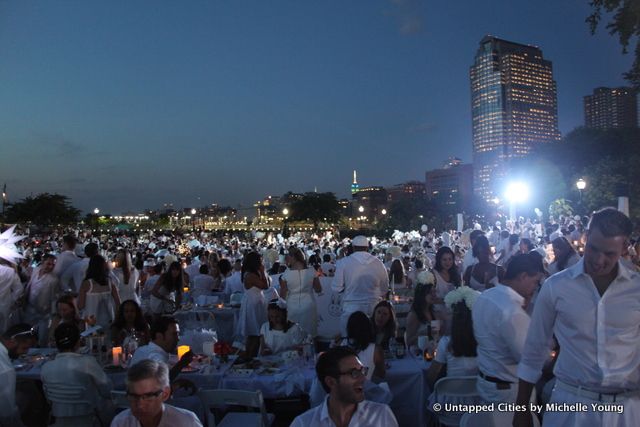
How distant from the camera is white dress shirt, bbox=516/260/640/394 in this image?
2.40 meters

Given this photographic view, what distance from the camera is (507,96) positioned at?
509 ft

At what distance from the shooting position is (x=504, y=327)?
3.41 meters

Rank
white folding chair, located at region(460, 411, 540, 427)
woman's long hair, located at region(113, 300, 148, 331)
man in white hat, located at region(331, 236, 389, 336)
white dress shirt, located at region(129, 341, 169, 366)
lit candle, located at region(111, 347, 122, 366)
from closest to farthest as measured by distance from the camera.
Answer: white folding chair, located at region(460, 411, 540, 427)
white dress shirt, located at region(129, 341, 169, 366)
lit candle, located at region(111, 347, 122, 366)
woman's long hair, located at region(113, 300, 148, 331)
man in white hat, located at region(331, 236, 389, 336)

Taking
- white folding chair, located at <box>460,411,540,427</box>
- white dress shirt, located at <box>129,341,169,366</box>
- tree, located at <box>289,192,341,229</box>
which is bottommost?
white folding chair, located at <box>460,411,540,427</box>

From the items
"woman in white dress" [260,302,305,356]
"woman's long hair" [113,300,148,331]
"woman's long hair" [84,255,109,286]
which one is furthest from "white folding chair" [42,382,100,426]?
"woman's long hair" [84,255,109,286]

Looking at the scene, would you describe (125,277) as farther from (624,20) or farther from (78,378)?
(624,20)

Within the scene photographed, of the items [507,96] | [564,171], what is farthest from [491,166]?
[564,171]

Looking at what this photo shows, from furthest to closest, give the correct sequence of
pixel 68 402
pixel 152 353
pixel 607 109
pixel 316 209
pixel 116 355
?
pixel 607 109
pixel 316 209
pixel 116 355
pixel 152 353
pixel 68 402

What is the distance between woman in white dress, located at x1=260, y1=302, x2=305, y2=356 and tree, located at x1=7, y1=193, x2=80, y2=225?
58.1 metres

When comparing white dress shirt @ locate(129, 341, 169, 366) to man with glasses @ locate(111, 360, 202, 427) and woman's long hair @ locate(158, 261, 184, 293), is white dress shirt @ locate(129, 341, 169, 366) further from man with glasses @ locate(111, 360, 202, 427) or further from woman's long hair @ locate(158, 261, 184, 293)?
woman's long hair @ locate(158, 261, 184, 293)

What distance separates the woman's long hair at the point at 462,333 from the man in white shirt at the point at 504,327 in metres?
0.40

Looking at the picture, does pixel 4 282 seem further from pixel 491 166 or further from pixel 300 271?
pixel 491 166

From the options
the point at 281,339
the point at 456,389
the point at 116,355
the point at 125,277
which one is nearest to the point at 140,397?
the point at 456,389

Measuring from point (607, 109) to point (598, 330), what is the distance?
16489 cm
